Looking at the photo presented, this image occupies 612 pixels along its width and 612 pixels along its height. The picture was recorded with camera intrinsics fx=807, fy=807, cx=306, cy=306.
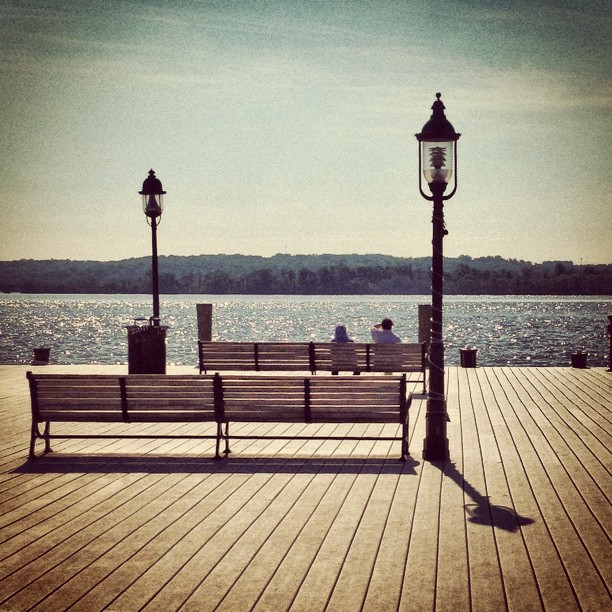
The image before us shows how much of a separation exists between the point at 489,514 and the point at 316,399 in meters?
2.41

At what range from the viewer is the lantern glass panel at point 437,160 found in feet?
27.6

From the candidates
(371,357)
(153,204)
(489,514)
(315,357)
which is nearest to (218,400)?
(489,514)

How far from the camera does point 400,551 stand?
5473 millimetres

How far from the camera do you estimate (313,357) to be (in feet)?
49.1

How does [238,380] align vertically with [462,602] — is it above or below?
above

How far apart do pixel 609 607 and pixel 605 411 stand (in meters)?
7.48

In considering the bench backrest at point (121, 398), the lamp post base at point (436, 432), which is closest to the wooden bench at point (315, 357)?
the lamp post base at point (436, 432)

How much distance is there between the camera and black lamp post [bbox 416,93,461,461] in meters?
8.36

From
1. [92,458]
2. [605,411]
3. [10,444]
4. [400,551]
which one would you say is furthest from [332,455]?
[605,411]

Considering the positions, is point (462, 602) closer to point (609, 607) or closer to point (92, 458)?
point (609, 607)

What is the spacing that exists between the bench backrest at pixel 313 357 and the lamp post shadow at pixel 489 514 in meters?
6.58

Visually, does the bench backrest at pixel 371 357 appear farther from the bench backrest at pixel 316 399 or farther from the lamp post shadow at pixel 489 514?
the lamp post shadow at pixel 489 514

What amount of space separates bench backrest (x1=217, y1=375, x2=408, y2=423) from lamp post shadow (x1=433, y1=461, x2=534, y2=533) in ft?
3.85

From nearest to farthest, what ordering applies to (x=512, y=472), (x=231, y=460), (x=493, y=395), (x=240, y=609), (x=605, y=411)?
(x=240, y=609) → (x=512, y=472) → (x=231, y=460) → (x=605, y=411) → (x=493, y=395)
